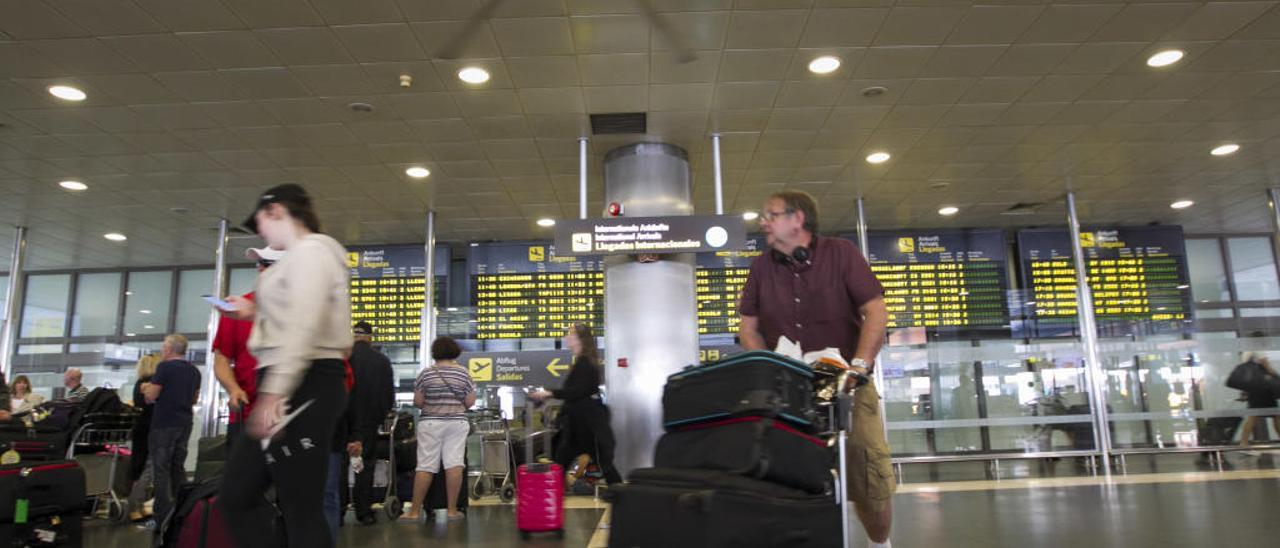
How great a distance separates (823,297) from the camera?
2996 millimetres

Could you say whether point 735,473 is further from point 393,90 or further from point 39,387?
point 39,387

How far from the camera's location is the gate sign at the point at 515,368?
10.9m

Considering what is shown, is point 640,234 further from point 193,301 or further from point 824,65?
point 193,301

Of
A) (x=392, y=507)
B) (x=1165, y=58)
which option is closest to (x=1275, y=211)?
(x=1165, y=58)

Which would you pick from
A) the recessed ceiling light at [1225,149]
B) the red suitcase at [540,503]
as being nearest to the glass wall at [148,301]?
the red suitcase at [540,503]

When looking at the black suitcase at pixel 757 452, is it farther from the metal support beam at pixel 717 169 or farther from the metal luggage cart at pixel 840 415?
the metal support beam at pixel 717 169

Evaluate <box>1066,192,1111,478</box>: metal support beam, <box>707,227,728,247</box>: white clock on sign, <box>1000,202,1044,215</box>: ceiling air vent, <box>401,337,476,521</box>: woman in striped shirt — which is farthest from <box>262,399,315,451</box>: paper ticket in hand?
<box>1000,202,1044,215</box>: ceiling air vent

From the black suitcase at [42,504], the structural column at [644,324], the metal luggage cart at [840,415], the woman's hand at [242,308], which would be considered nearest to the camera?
the metal luggage cart at [840,415]

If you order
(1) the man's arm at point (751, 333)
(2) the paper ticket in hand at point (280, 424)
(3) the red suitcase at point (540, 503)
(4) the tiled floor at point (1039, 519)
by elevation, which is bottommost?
(4) the tiled floor at point (1039, 519)

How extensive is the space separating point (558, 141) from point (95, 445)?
5079 mm

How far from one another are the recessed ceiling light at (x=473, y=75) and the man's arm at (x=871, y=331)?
4.53 metres

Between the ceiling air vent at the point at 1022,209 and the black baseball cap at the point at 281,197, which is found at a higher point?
Result: the ceiling air vent at the point at 1022,209

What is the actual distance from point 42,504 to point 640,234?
4.96 meters

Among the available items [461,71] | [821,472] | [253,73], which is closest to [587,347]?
[461,71]
